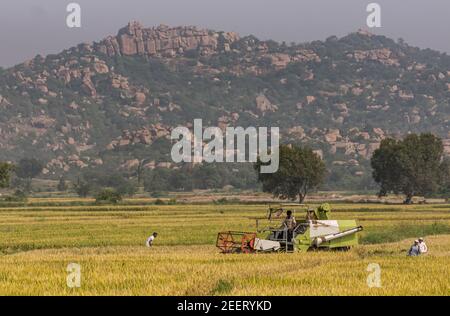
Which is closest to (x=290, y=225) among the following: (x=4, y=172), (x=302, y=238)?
(x=302, y=238)

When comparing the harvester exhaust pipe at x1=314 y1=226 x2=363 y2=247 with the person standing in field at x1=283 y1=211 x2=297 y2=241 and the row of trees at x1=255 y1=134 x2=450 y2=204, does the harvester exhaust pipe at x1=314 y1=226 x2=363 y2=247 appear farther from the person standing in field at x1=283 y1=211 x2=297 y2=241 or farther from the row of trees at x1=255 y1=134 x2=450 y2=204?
the row of trees at x1=255 y1=134 x2=450 y2=204

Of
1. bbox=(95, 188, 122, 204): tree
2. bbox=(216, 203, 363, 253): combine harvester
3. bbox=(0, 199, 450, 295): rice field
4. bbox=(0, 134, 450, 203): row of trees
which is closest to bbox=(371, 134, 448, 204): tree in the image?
bbox=(0, 134, 450, 203): row of trees

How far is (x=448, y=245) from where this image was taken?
4228 cm

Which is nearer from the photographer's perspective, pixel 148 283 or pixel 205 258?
pixel 148 283

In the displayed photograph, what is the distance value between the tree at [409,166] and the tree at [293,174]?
12.9m

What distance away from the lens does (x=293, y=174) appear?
140625mm

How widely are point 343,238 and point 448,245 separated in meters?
6.83

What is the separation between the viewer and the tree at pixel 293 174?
462ft

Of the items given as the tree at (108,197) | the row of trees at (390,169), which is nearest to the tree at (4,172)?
the tree at (108,197)

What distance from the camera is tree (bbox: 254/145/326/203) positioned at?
14088cm

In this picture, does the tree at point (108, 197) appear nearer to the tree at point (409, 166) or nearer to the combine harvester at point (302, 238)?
the tree at point (409, 166)

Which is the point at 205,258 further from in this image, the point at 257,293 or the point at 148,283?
the point at 257,293
